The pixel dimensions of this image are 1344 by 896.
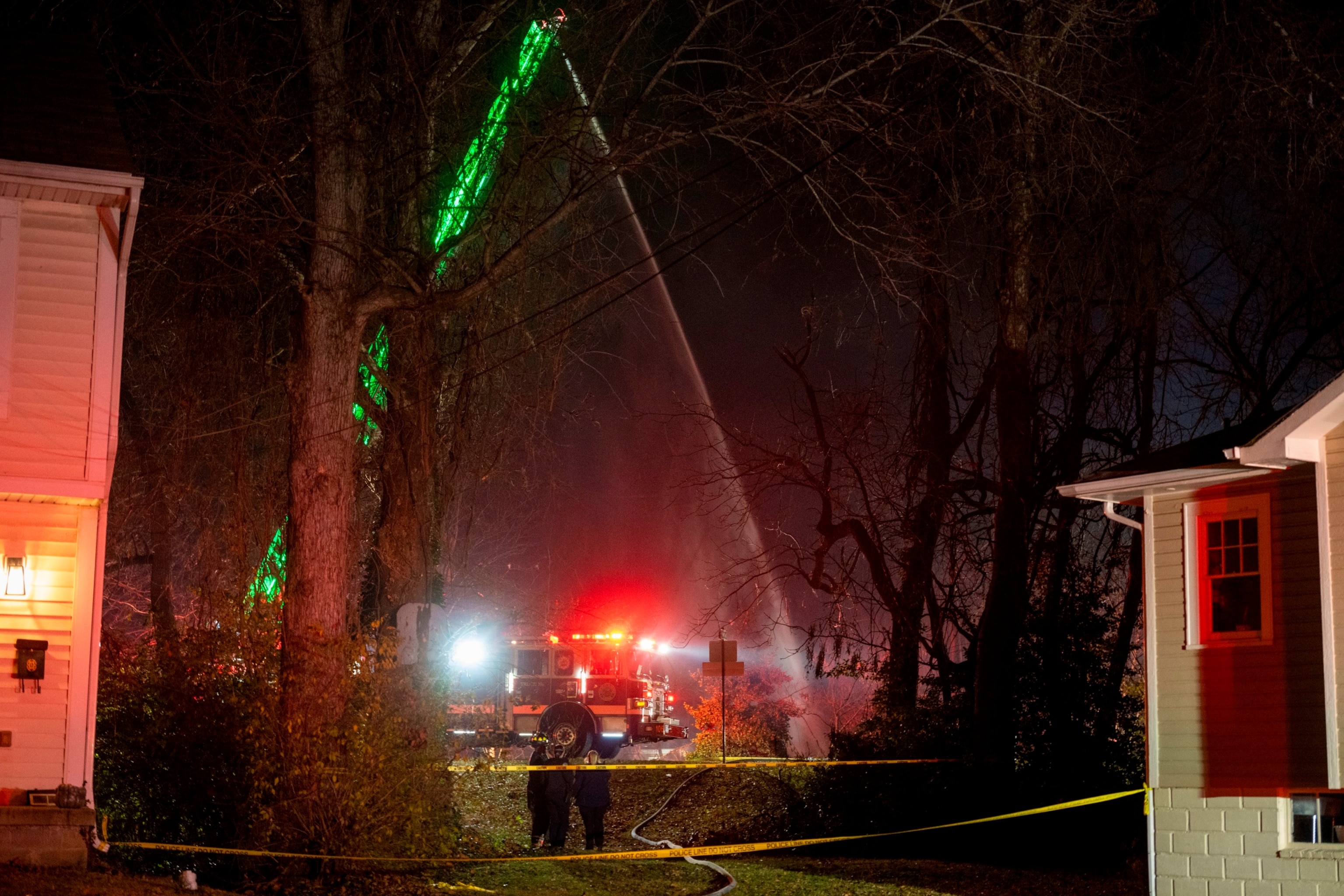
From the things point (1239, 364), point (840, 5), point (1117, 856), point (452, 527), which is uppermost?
point (840, 5)

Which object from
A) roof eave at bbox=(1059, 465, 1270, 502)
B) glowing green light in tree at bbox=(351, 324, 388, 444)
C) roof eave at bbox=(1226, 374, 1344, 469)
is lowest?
roof eave at bbox=(1059, 465, 1270, 502)

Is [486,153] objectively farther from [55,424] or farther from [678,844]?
[678,844]

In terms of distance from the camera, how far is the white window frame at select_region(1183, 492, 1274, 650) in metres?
12.1

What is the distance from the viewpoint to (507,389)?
17.9m

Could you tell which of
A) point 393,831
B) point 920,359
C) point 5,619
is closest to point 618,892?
point 393,831

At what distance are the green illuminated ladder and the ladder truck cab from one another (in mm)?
11530

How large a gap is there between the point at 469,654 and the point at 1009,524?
44.6 feet

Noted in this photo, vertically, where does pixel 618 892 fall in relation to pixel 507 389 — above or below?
below

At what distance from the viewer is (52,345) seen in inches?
486

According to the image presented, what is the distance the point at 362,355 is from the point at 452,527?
11.1 metres

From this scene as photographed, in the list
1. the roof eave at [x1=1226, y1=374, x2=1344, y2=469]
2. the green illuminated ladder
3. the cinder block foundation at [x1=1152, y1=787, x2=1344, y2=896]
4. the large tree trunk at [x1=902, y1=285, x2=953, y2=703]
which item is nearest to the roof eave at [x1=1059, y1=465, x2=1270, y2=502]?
the roof eave at [x1=1226, y1=374, x2=1344, y2=469]

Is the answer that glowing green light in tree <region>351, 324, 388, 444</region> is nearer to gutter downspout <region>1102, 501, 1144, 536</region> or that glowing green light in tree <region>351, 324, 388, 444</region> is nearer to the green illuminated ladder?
the green illuminated ladder

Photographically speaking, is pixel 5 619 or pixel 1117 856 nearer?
pixel 5 619

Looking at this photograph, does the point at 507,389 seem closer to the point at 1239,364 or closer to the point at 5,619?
the point at 5,619
